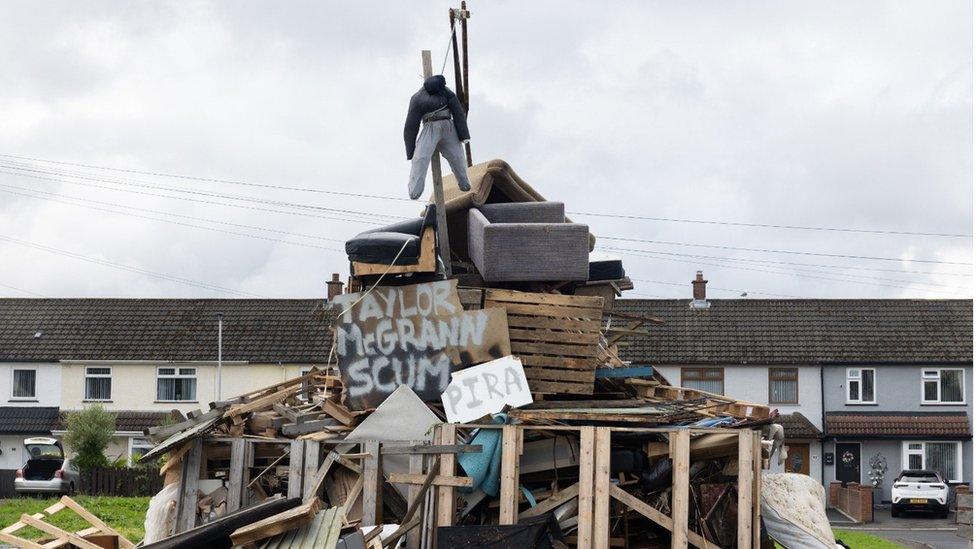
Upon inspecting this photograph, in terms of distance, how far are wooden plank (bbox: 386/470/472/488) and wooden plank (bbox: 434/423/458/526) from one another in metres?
0.06

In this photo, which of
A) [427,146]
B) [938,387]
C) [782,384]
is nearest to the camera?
[427,146]

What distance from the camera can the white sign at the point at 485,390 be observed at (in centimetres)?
1463

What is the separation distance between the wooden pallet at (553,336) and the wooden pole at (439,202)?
3.07 feet

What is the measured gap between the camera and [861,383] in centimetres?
4125

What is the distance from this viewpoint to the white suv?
35.8 meters

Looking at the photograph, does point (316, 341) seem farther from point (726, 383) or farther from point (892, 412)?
point (892, 412)

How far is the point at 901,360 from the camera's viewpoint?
40.8 m

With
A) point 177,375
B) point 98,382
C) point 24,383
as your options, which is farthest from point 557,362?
point 24,383

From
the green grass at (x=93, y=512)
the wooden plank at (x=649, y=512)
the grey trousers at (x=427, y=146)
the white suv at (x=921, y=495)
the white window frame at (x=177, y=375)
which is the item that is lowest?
the white suv at (x=921, y=495)

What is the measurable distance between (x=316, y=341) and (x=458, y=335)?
27.5 m

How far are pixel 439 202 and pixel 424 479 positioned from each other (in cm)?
366

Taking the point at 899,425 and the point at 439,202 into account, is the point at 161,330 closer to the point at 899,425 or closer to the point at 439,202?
the point at 899,425

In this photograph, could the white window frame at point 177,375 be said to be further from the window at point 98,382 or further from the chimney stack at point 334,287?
the chimney stack at point 334,287

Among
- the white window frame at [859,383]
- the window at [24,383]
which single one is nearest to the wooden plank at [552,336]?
the white window frame at [859,383]
